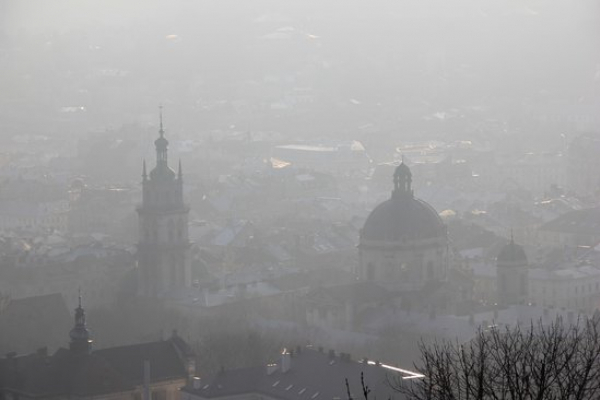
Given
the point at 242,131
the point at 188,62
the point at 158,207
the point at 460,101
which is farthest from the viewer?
the point at 188,62

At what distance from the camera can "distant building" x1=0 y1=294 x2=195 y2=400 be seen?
4397 cm

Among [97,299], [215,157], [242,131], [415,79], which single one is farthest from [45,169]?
[415,79]

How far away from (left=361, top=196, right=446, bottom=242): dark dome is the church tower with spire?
18.0ft

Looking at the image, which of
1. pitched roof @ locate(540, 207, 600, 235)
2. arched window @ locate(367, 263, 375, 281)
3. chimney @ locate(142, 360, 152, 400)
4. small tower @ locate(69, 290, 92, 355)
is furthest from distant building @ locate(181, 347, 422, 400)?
pitched roof @ locate(540, 207, 600, 235)

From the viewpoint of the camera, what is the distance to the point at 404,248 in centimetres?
5941

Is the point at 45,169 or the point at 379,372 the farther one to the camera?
the point at 45,169

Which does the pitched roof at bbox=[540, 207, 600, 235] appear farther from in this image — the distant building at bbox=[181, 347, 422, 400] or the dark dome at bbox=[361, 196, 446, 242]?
the distant building at bbox=[181, 347, 422, 400]

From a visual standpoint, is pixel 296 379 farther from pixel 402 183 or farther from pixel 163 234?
pixel 163 234

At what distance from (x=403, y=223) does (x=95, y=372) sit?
54.7ft

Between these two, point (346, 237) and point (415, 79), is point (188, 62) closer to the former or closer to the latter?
point (415, 79)

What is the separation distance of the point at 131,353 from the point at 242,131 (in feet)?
345

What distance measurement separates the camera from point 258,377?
145 feet

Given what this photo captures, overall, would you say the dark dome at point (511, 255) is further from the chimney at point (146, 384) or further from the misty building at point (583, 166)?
the misty building at point (583, 166)

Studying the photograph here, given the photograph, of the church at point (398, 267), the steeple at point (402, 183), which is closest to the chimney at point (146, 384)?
the church at point (398, 267)
